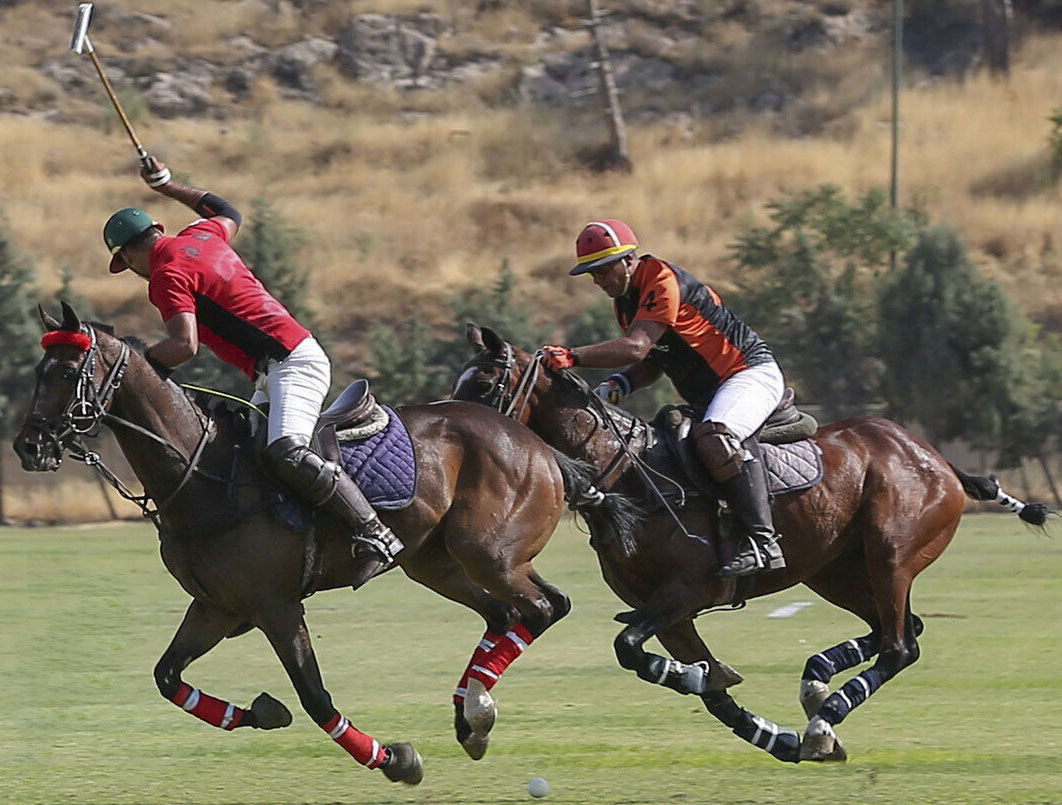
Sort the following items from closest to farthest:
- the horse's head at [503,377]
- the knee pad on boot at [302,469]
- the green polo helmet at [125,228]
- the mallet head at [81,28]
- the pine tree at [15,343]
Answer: the knee pad on boot at [302,469], the green polo helmet at [125,228], the mallet head at [81,28], the horse's head at [503,377], the pine tree at [15,343]

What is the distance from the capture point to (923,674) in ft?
35.4

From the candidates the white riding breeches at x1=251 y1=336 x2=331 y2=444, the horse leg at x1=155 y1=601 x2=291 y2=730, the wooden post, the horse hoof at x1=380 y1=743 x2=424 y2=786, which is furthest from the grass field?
the wooden post

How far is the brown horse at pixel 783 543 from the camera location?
773 cm

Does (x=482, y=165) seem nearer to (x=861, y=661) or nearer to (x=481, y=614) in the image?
(x=861, y=661)

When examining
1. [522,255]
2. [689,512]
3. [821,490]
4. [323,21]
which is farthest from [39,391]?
[323,21]

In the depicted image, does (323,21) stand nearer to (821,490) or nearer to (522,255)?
(522,255)

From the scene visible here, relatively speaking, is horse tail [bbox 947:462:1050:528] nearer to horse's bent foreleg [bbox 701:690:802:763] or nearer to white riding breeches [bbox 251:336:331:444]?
horse's bent foreleg [bbox 701:690:802:763]

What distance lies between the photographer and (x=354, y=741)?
23.3 feet

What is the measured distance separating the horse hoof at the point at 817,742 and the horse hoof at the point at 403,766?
67.3 inches

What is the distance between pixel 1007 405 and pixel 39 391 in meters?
25.8

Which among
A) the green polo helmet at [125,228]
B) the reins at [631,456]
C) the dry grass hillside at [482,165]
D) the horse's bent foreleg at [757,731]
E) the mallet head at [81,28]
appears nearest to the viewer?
the green polo helmet at [125,228]

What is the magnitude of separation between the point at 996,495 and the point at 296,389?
368 cm

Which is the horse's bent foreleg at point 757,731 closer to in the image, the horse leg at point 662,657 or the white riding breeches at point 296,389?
the horse leg at point 662,657

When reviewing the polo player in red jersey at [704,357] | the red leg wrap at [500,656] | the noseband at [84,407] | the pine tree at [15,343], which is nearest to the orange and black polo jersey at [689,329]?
the polo player in red jersey at [704,357]
